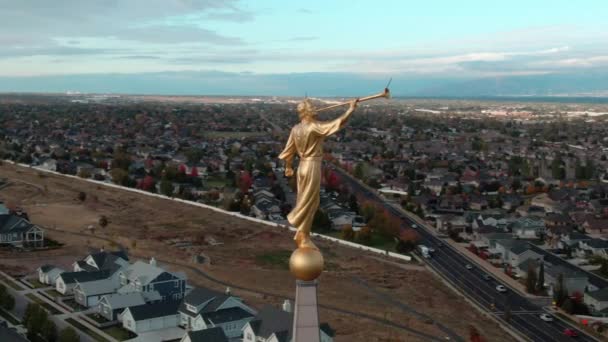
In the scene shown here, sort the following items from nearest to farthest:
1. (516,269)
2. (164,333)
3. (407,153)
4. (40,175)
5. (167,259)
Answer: (164,333) → (167,259) → (516,269) → (40,175) → (407,153)

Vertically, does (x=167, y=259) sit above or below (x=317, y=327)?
below

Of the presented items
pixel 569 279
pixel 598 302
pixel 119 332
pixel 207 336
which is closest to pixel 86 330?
pixel 119 332

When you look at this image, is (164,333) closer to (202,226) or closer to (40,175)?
(202,226)

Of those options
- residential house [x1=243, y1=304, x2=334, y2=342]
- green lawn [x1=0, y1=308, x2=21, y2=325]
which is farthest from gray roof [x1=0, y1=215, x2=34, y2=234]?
residential house [x1=243, y1=304, x2=334, y2=342]

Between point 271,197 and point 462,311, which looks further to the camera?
point 271,197

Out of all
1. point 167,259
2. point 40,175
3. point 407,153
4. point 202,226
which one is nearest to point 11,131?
point 40,175

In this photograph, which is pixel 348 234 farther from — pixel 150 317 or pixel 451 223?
pixel 150 317

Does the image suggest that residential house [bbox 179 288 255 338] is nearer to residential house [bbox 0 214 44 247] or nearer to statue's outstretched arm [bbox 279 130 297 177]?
residential house [bbox 0 214 44 247]

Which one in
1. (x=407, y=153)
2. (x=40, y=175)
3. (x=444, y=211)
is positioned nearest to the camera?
(x=444, y=211)
